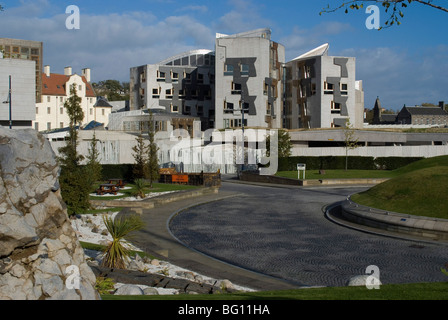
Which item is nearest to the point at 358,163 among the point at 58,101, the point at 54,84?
the point at 58,101

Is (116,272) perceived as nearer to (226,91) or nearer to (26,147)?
(26,147)

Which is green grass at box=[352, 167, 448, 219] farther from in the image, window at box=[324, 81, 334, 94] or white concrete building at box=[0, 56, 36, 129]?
window at box=[324, 81, 334, 94]

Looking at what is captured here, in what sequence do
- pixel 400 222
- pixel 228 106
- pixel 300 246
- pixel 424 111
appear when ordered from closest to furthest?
pixel 300 246 < pixel 400 222 < pixel 228 106 < pixel 424 111

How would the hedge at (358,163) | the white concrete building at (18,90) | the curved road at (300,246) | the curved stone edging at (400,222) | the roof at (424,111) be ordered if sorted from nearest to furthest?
the curved road at (300,246) < the curved stone edging at (400,222) < the white concrete building at (18,90) < the hedge at (358,163) < the roof at (424,111)

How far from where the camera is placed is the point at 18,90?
4359 centimetres

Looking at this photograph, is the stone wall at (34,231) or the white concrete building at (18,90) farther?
the white concrete building at (18,90)

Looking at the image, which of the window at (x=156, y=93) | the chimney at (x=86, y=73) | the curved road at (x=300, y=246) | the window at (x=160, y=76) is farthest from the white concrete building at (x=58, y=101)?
the curved road at (x=300, y=246)

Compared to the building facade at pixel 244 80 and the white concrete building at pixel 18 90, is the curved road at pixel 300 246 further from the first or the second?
the building facade at pixel 244 80

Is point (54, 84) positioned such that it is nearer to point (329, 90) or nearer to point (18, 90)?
point (329, 90)

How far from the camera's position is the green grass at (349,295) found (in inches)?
335

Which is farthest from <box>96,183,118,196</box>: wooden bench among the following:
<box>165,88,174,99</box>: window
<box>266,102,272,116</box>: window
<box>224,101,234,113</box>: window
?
<box>165,88,174,99</box>: window

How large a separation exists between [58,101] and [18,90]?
54.6 m

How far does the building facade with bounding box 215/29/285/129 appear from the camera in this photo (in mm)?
78188

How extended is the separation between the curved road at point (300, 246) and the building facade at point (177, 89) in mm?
62687
